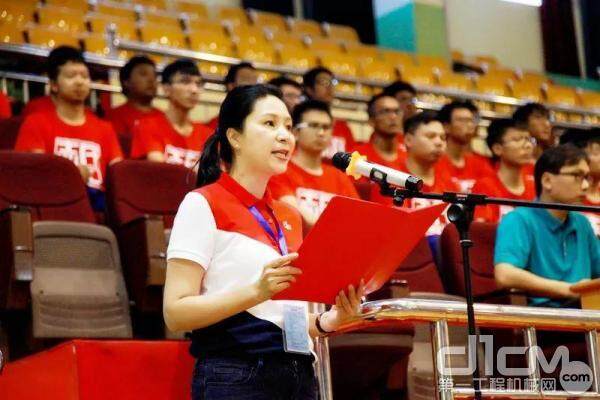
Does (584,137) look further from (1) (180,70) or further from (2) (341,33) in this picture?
(2) (341,33)

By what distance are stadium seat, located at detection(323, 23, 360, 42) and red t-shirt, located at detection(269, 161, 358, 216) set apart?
12.7 ft

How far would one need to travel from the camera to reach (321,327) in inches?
75.2

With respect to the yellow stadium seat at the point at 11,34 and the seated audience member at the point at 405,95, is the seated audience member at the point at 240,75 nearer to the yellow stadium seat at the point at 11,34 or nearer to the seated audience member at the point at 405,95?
the seated audience member at the point at 405,95

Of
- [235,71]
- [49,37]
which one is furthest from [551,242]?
[49,37]

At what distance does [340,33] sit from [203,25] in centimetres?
149

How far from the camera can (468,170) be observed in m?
5.21

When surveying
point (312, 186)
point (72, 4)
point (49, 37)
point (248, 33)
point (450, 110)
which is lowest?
point (312, 186)

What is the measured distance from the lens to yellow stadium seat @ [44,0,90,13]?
6273 mm

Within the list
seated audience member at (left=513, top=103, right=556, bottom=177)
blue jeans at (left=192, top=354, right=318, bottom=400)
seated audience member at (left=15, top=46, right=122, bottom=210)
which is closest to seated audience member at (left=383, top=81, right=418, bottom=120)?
seated audience member at (left=513, top=103, right=556, bottom=177)

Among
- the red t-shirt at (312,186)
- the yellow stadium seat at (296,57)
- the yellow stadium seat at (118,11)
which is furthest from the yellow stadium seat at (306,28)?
the red t-shirt at (312,186)

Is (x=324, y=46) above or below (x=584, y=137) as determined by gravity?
above

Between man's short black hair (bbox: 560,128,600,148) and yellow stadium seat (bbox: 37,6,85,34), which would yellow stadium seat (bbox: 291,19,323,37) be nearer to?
yellow stadium seat (bbox: 37,6,85,34)

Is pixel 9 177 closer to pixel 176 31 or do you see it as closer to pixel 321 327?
pixel 321 327

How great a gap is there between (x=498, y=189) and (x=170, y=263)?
2.97m
